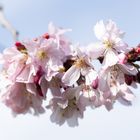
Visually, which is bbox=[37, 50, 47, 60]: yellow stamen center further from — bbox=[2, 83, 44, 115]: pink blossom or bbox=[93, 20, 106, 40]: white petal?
bbox=[93, 20, 106, 40]: white petal

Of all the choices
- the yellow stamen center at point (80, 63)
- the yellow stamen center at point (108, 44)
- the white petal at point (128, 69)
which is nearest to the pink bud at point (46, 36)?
the yellow stamen center at point (80, 63)

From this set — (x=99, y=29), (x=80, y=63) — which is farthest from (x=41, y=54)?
(x=99, y=29)

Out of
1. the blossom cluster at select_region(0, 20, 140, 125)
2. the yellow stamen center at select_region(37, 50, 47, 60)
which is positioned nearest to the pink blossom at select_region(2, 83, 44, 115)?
the blossom cluster at select_region(0, 20, 140, 125)

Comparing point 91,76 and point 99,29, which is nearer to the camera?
point 91,76

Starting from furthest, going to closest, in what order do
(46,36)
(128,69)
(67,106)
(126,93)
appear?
(67,106)
(126,93)
(46,36)
(128,69)

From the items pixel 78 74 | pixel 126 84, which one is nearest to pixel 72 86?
pixel 78 74

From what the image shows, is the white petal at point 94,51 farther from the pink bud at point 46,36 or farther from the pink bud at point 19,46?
the pink bud at point 19,46

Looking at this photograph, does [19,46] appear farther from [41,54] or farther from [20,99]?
[20,99]
